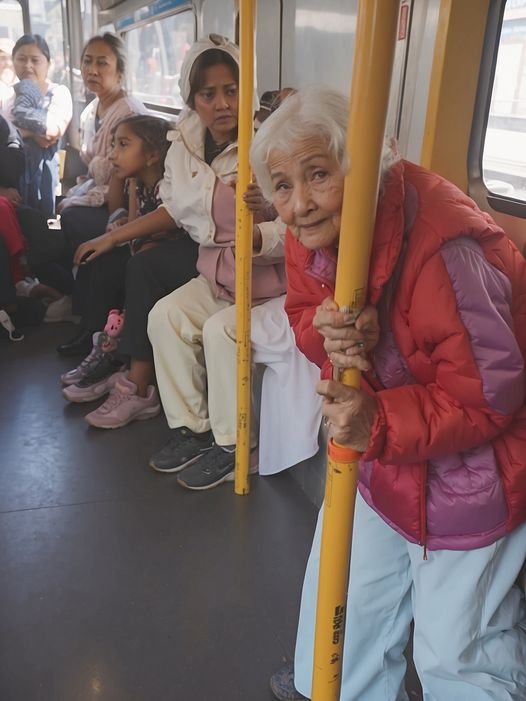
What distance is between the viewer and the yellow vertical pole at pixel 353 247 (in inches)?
34.9

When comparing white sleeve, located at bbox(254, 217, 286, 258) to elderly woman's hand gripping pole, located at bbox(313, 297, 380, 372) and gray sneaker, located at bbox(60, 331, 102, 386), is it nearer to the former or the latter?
gray sneaker, located at bbox(60, 331, 102, 386)

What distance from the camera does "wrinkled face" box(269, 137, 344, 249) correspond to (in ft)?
4.18

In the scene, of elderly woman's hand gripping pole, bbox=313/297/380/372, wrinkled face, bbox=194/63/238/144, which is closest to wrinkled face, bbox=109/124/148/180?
wrinkled face, bbox=194/63/238/144

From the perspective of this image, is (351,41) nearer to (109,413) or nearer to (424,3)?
(424,3)

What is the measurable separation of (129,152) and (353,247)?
312cm

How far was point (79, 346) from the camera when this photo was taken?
4.48m

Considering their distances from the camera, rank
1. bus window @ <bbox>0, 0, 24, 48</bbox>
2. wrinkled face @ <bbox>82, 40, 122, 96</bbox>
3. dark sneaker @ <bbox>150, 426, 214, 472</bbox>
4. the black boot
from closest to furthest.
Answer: dark sneaker @ <bbox>150, 426, 214, 472</bbox>, the black boot, wrinkled face @ <bbox>82, 40, 122, 96</bbox>, bus window @ <bbox>0, 0, 24, 48</bbox>

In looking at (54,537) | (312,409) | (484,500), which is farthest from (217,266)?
(484,500)

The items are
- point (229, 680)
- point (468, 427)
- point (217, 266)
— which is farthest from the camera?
point (217, 266)

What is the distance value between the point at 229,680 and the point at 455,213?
151cm

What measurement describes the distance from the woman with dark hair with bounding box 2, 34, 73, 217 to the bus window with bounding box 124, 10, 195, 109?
32.4 inches

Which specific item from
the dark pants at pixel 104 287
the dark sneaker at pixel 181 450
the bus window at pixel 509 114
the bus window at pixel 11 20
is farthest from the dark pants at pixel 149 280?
the bus window at pixel 11 20

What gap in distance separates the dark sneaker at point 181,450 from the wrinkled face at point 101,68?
3.29 m

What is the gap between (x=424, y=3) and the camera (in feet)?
7.12
